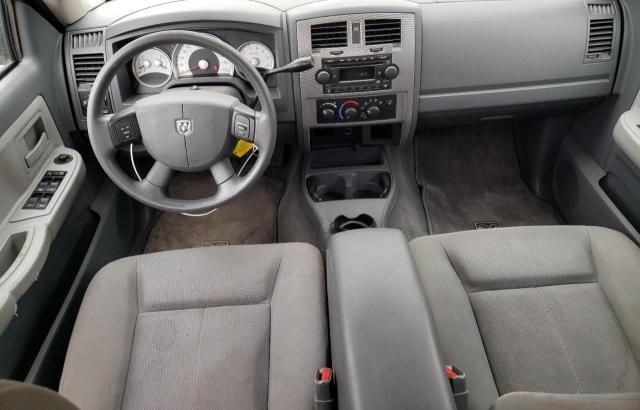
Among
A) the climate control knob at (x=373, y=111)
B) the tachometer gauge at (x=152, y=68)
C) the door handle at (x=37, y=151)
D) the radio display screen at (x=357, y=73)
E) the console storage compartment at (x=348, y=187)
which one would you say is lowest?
the console storage compartment at (x=348, y=187)

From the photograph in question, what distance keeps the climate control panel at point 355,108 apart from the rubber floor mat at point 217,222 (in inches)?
24.4

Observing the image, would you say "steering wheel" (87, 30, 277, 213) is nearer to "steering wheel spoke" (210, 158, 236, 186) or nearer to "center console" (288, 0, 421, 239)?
"steering wheel spoke" (210, 158, 236, 186)

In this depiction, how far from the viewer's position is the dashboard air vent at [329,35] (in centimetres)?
163

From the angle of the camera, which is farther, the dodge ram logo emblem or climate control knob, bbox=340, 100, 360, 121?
climate control knob, bbox=340, 100, 360, 121

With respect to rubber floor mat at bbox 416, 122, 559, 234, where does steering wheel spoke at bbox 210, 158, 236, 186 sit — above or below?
above

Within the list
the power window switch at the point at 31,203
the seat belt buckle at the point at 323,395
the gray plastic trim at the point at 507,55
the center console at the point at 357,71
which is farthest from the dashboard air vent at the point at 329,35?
the seat belt buckle at the point at 323,395

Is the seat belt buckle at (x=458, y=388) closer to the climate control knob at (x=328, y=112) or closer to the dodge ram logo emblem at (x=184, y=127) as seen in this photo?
the dodge ram logo emblem at (x=184, y=127)

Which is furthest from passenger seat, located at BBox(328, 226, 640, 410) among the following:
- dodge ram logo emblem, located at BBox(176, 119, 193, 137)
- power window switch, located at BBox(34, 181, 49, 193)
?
power window switch, located at BBox(34, 181, 49, 193)

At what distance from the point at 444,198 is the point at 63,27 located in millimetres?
1676

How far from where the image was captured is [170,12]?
5.26ft

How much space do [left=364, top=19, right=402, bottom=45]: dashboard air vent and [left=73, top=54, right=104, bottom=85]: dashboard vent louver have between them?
0.87m

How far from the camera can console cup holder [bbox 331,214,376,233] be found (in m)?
1.97

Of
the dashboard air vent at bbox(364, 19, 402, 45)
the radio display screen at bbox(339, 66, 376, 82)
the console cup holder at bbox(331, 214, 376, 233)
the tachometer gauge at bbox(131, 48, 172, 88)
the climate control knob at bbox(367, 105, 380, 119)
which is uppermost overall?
the dashboard air vent at bbox(364, 19, 402, 45)

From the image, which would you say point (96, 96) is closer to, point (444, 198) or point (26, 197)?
point (26, 197)
